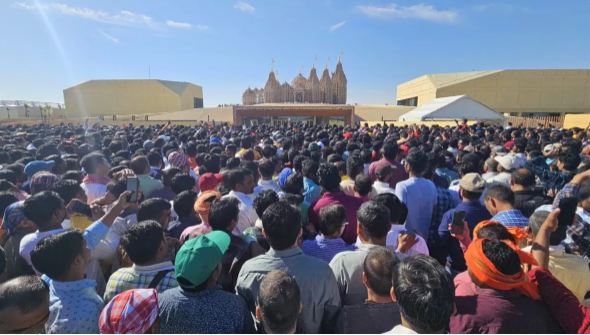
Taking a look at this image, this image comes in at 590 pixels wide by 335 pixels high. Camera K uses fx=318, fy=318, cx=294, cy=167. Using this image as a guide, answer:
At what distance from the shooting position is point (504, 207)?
Result: 285 cm

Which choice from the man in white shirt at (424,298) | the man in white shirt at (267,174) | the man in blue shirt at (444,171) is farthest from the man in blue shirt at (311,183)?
the man in white shirt at (424,298)

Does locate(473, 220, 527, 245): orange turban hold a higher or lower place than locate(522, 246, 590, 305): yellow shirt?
higher

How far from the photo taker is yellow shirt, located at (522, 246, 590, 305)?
207 cm

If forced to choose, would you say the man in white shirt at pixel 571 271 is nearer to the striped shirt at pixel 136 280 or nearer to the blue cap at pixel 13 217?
the striped shirt at pixel 136 280

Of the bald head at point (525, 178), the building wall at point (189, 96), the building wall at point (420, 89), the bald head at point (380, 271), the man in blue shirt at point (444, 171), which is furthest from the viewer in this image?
the building wall at point (189, 96)

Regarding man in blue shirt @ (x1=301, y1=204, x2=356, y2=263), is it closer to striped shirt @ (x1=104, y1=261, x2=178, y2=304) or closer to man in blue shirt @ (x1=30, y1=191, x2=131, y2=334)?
striped shirt @ (x1=104, y1=261, x2=178, y2=304)

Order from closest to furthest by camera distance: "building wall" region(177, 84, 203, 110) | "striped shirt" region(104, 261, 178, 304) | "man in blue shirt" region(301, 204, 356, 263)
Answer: "striped shirt" region(104, 261, 178, 304), "man in blue shirt" region(301, 204, 356, 263), "building wall" region(177, 84, 203, 110)

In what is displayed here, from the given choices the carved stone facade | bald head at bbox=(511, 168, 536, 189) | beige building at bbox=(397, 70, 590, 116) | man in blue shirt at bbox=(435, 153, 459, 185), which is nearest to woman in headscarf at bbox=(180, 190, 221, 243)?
bald head at bbox=(511, 168, 536, 189)

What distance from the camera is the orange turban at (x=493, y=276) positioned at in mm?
1604

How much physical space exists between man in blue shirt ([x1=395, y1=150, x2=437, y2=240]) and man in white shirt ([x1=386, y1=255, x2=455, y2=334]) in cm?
228

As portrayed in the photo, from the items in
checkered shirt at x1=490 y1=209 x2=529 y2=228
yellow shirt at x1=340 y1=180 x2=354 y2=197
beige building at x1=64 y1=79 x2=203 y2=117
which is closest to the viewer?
checkered shirt at x1=490 y1=209 x2=529 y2=228

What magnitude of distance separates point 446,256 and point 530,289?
5.23 ft

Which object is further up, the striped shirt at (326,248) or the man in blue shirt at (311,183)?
the man in blue shirt at (311,183)

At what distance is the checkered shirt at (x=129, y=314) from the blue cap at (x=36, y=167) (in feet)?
14.5
